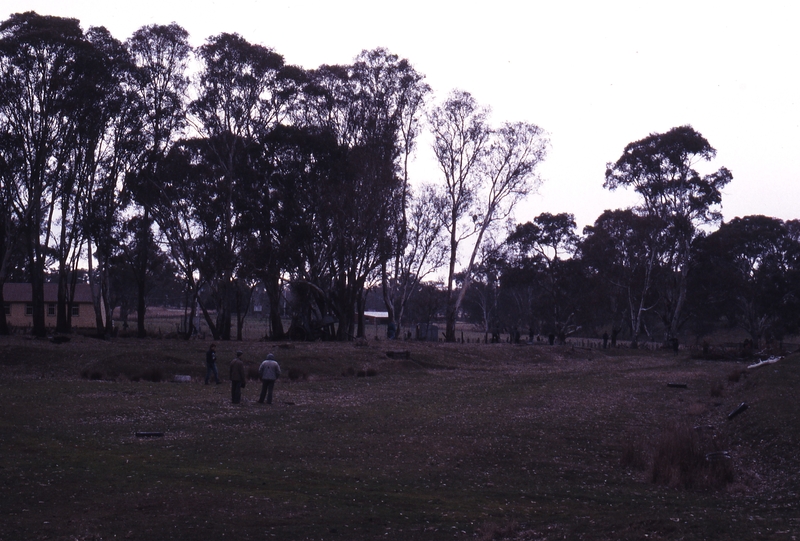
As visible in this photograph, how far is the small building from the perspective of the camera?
72.4 meters

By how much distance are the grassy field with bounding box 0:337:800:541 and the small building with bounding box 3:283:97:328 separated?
147 ft

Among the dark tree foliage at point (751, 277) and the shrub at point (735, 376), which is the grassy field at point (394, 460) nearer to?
the shrub at point (735, 376)

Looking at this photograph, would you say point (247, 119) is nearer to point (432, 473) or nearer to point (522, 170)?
point (522, 170)

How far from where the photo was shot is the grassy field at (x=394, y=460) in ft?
32.4

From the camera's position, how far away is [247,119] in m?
51.3

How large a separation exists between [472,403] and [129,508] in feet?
51.4

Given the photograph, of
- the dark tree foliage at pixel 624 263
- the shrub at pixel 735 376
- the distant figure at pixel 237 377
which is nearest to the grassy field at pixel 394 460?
the distant figure at pixel 237 377

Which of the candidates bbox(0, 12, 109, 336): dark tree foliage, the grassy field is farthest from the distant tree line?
the grassy field

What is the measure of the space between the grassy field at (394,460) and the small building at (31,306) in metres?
44.9

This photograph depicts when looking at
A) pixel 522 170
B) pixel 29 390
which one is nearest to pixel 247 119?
pixel 522 170

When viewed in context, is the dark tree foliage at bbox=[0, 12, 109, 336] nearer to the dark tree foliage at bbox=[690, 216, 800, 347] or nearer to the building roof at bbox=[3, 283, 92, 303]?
the building roof at bbox=[3, 283, 92, 303]

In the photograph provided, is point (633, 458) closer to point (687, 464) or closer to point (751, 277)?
point (687, 464)

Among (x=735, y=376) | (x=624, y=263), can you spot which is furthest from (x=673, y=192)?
(x=735, y=376)

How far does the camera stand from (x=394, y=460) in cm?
1498
